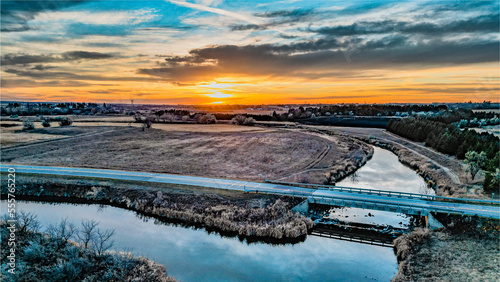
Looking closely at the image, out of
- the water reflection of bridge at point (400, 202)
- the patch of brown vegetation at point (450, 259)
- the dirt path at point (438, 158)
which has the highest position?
the dirt path at point (438, 158)

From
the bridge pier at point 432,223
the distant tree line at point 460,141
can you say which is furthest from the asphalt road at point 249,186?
the distant tree line at point 460,141

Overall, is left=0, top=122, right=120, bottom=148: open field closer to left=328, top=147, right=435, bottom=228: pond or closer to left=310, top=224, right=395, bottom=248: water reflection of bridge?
left=310, top=224, right=395, bottom=248: water reflection of bridge

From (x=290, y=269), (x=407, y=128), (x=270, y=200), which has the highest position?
(x=407, y=128)

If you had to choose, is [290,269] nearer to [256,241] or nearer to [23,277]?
[256,241]

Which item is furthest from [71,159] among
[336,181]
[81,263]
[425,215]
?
[425,215]

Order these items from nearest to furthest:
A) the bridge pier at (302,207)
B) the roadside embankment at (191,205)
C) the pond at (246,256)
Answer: the pond at (246,256)
the roadside embankment at (191,205)
the bridge pier at (302,207)

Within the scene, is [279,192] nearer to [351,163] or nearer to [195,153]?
[351,163]

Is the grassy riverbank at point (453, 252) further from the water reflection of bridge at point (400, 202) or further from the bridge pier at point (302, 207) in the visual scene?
the bridge pier at point (302, 207)
